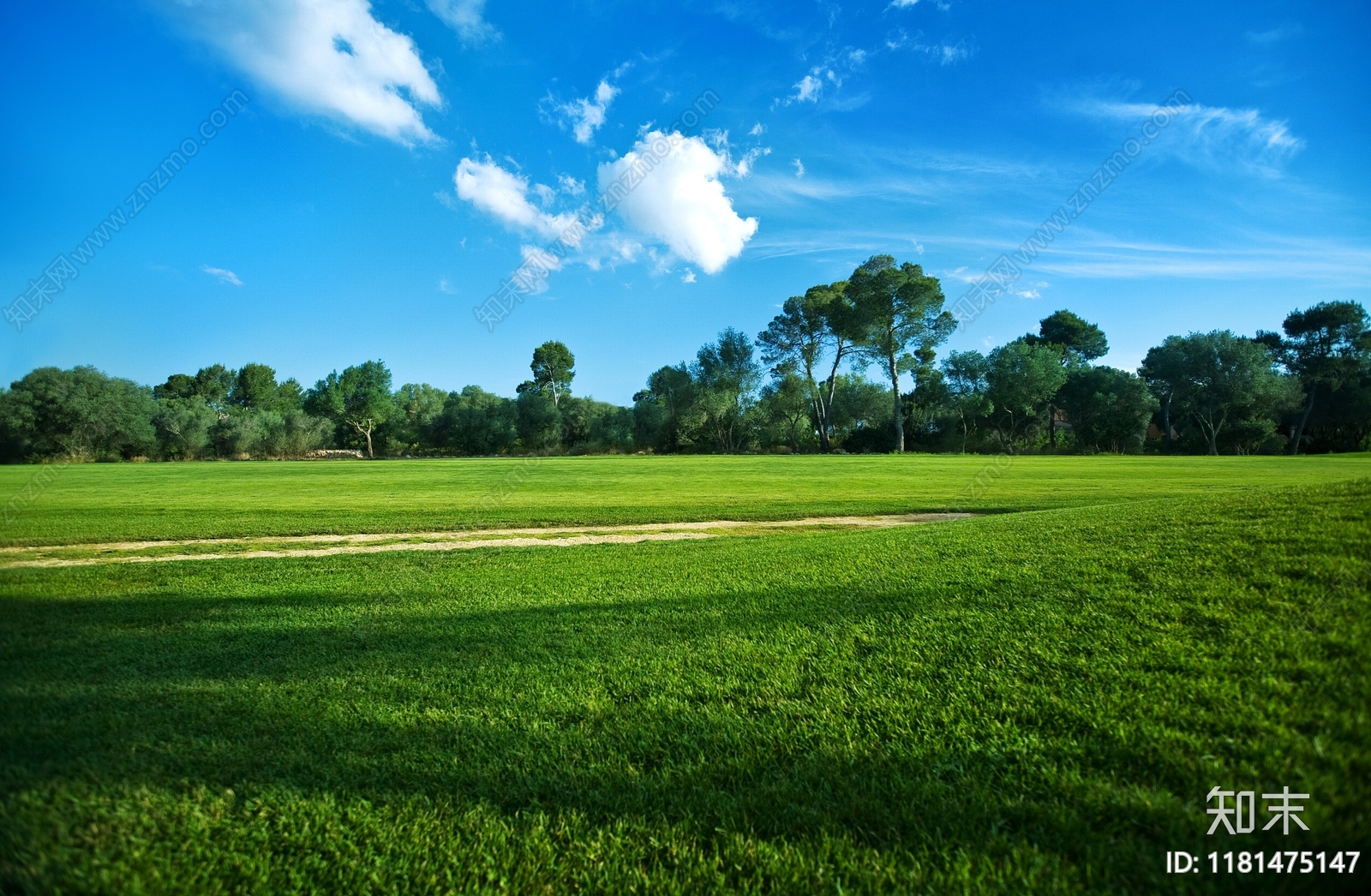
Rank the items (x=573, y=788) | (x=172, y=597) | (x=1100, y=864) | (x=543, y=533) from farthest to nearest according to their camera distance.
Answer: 1. (x=543, y=533)
2. (x=172, y=597)
3. (x=573, y=788)
4. (x=1100, y=864)

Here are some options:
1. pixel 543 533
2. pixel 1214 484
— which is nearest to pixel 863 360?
pixel 1214 484

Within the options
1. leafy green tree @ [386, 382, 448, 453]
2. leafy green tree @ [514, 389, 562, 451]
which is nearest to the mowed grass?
leafy green tree @ [514, 389, 562, 451]

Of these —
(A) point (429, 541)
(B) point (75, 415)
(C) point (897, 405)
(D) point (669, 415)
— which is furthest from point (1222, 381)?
(B) point (75, 415)

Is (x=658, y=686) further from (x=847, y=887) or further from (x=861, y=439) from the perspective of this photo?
(x=861, y=439)

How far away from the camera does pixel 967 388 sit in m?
58.8

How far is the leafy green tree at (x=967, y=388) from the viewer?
2206 inches

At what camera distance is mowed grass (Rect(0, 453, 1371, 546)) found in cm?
1270

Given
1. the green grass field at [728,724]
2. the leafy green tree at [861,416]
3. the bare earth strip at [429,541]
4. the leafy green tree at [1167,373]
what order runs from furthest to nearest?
the leafy green tree at [861,416] → the leafy green tree at [1167,373] → the bare earth strip at [429,541] → the green grass field at [728,724]

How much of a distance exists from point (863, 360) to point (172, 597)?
60589mm

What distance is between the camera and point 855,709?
3314 millimetres

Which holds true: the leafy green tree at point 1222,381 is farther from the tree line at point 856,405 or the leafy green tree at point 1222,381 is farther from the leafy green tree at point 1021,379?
the leafy green tree at point 1021,379

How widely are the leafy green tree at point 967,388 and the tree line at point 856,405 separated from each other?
151 millimetres

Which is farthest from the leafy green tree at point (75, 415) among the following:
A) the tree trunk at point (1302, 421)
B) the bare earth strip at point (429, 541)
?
the tree trunk at point (1302, 421)

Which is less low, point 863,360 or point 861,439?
point 863,360
